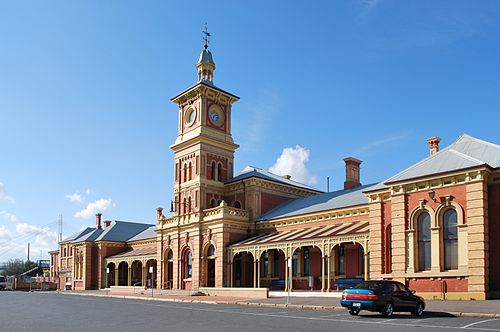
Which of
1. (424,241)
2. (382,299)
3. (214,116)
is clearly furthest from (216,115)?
(382,299)

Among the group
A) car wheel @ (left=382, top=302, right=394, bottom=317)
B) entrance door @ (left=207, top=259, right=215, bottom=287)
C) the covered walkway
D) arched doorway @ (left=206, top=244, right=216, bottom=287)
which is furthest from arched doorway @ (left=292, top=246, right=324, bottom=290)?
car wheel @ (left=382, top=302, right=394, bottom=317)

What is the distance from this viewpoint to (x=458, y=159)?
2716 centimetres

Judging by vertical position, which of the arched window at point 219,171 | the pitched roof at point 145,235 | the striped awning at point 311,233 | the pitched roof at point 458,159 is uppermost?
the arched window at point 219,171

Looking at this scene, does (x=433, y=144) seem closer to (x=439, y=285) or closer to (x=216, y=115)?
(x=439, y=285)

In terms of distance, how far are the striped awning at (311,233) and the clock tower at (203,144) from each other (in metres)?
6.94

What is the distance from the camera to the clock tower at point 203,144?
48000 mm

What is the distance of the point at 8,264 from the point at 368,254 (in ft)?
469

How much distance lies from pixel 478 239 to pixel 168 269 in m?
31.5

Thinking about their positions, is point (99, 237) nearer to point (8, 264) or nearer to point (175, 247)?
point (175, 247)

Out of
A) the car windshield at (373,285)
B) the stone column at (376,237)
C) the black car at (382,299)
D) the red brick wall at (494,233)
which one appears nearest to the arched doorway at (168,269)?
the stone column at (376,237)

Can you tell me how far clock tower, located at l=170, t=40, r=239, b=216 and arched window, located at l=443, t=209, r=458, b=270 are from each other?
24.1 m

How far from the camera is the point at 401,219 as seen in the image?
1110 inches

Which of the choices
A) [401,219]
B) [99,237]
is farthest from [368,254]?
[99,237]

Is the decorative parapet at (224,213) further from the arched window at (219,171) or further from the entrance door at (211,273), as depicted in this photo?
the arched window at (219,171)
